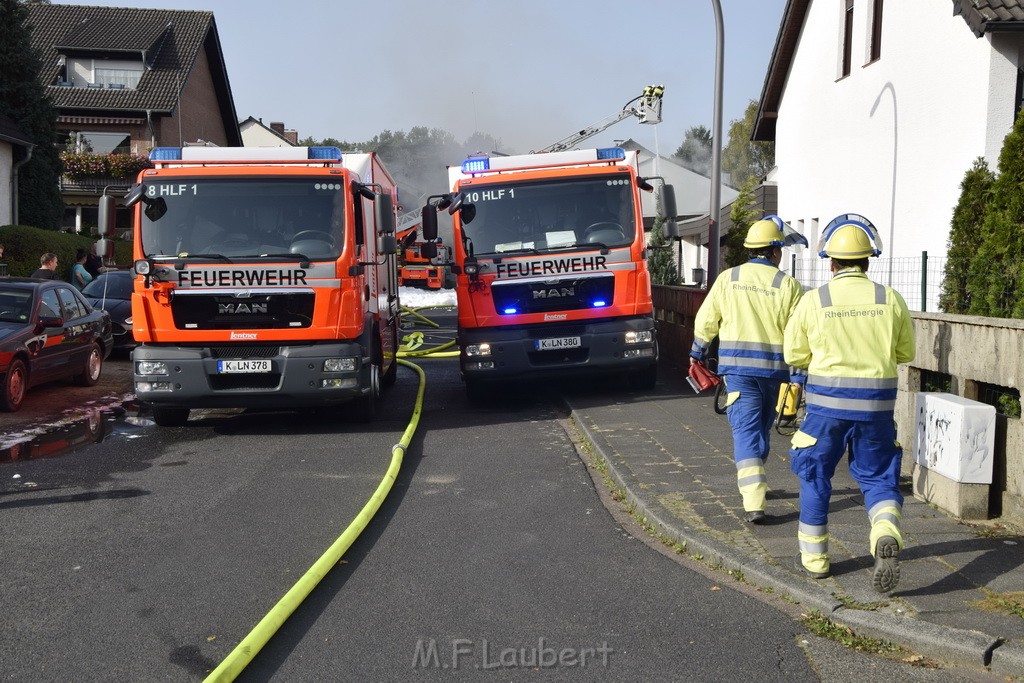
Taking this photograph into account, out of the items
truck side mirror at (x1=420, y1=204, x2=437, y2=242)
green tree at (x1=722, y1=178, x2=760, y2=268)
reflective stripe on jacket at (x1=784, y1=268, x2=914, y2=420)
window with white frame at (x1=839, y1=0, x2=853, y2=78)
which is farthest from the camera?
window with white frame at (x1=839, y1=0, x2=853, y2=78)

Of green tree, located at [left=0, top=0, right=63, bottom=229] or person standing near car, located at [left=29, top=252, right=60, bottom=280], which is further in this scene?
green tree, located at [left=0, top=0, right=63, bottom=229]

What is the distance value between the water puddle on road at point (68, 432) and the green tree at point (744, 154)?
68.5m

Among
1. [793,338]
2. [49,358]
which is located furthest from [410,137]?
[793,338]

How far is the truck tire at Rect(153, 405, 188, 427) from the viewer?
11336 mm

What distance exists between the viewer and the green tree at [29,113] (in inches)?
1282

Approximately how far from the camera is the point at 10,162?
31.3 m

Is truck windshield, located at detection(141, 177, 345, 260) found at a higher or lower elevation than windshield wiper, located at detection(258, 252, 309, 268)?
higher

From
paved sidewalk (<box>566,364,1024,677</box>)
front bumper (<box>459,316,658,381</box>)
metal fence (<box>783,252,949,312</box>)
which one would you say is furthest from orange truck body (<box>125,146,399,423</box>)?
metal fence (<box>783,252,949,312</box>)

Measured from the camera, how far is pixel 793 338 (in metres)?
5.58

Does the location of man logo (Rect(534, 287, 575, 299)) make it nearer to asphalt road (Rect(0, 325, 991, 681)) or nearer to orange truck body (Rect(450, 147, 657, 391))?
orange truck body (Rect(450, 147, 657, 391))

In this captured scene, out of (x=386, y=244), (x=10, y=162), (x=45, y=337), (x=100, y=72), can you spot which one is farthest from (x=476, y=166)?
(x=100, y=72)

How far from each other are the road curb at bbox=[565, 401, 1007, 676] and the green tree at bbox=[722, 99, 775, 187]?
73255 millimetres

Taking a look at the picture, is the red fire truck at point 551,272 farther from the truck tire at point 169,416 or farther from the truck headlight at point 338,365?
the truck tire at point 169,416

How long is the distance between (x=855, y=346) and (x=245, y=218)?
273 inches
